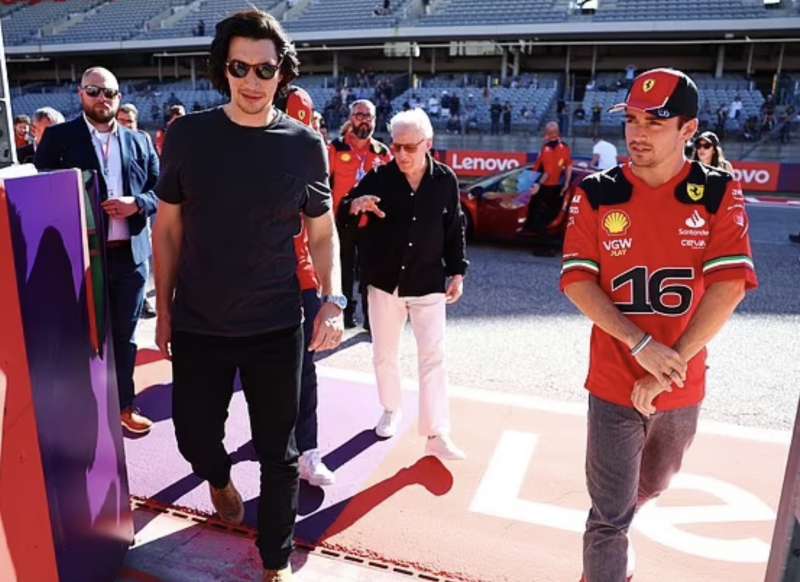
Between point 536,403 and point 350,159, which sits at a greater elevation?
point 350,159

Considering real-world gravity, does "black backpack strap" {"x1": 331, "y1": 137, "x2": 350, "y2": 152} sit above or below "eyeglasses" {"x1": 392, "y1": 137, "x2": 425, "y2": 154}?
below

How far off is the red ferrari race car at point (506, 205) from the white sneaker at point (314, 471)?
669 centimetres

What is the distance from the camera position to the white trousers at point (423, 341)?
150 inches

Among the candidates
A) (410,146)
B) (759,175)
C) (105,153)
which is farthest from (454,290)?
(759,175)

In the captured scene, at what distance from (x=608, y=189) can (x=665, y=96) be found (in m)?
0.33

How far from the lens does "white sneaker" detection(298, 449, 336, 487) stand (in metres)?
3.55

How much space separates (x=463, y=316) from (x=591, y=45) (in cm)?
2899

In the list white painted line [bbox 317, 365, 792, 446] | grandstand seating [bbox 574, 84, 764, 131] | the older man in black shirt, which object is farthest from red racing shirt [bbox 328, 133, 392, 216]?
grandstand seating [bbox 574, 84, 764, 131]

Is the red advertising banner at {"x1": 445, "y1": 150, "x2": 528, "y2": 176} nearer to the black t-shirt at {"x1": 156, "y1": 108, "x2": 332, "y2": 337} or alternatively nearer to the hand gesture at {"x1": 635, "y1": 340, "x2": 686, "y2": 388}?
the black t-shirt at {"x1": 156, "y1": 108, "x2": 332, "y2": 337}

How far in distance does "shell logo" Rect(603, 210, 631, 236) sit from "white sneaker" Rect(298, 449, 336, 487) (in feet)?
6.71

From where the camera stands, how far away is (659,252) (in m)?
2.19

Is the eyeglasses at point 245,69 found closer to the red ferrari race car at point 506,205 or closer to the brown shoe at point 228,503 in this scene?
the brown shoe at point 228,503

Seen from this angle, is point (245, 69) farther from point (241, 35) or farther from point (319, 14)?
point (319, 14)

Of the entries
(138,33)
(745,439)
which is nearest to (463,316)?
(745,439)
